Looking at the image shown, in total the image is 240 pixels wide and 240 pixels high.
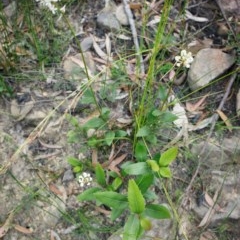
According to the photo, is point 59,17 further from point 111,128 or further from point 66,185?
point 66,185

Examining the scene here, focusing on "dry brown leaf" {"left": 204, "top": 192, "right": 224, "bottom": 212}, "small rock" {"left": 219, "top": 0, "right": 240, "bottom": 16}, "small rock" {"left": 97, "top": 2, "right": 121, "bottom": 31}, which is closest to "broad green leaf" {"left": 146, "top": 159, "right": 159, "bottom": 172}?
"dry brown leaf" {"left": 204, "top": 192, "right": 224, "bottom": 212}

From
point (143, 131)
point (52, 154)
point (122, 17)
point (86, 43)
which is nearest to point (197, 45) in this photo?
point (122, 17)

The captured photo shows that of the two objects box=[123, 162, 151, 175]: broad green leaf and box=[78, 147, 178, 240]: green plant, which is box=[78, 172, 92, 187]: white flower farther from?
box=[123, 162, 151, 175]: broad green leaf

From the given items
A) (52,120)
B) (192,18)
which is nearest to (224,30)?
(192,18)

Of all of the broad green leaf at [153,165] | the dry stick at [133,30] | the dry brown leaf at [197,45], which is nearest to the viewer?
the broad green leaf at [153,165]

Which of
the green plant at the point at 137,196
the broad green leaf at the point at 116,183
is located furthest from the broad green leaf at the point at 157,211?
the broad green leaf at the point at 116,183

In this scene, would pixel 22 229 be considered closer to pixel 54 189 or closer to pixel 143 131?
pixel 54 189

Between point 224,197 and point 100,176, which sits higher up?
point 100,176

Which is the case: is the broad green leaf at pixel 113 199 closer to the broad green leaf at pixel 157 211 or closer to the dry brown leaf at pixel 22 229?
the broad green leaf at pixel 157 211
